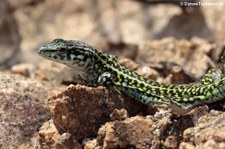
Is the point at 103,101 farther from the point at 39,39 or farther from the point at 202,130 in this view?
the point at 39,39

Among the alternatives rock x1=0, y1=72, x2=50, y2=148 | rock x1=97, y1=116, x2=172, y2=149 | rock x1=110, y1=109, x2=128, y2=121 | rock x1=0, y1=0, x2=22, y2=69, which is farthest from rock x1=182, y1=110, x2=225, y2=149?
rock x1=0, y1=0, x2=22, y2=69

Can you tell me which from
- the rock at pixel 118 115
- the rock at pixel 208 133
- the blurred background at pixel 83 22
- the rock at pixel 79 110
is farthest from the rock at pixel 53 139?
the blurred background at pixel 83 22

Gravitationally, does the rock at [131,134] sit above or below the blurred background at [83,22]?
below

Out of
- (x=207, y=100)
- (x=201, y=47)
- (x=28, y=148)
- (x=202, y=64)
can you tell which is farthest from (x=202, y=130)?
(x=201, y=47)

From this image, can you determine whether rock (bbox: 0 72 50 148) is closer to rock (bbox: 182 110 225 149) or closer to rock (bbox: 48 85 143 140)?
rock (bbox: 48 85 143 140)

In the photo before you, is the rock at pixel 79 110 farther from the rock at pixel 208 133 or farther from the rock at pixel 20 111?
the rock at pixel 208 133
